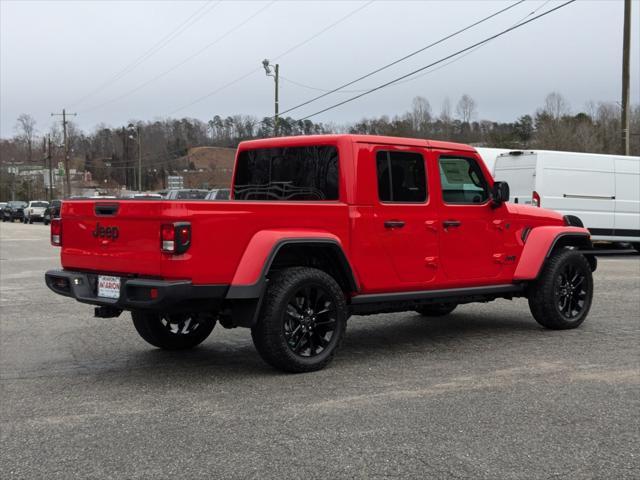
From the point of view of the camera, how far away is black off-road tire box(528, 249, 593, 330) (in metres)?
7.54

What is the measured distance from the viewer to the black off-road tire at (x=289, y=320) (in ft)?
17.9

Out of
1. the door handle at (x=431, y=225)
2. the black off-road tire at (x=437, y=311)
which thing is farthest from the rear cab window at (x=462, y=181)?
the black off-road tire at (x=437, y=311)

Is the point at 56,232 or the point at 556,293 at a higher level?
the point at 56,232

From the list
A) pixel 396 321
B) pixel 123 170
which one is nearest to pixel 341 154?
pixel 396 321

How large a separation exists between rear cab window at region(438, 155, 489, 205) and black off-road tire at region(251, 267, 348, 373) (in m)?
1.65

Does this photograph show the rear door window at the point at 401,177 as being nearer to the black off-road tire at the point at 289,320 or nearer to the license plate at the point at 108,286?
the black off-road tire at the point at 289,320

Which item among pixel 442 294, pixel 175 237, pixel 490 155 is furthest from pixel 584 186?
pixel 175 237

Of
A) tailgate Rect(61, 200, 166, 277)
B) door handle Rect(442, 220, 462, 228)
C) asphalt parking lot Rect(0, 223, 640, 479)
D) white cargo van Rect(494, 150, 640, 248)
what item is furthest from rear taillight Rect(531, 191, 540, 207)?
tailgate Rect(61, 200, 166, 277)

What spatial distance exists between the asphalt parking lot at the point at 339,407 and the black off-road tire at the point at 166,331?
11 centimetres

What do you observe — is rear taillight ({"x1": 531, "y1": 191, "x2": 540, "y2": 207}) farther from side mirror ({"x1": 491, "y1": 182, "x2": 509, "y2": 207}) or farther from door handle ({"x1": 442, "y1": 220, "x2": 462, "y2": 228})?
door handle ({"x1": 442, "y1": 220, "x2": 462, "y2": 228})

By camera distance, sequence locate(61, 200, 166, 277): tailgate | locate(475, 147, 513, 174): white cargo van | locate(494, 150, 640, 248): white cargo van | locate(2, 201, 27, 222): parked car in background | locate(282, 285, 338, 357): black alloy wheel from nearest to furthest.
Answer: locate(61, 200, 166, 277): tailgate → locate(282, 285, 338, 357): black alloy wheel → locate(494, 150, 640, 248): white cargo van → locate(475, 147, 513, 174): white cargo van → locate(2, 201, 27, 222): parked car in background

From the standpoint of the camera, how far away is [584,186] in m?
17.8

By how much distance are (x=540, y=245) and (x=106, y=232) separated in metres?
4.48

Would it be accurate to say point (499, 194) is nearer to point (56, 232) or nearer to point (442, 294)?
point (442, 294)
